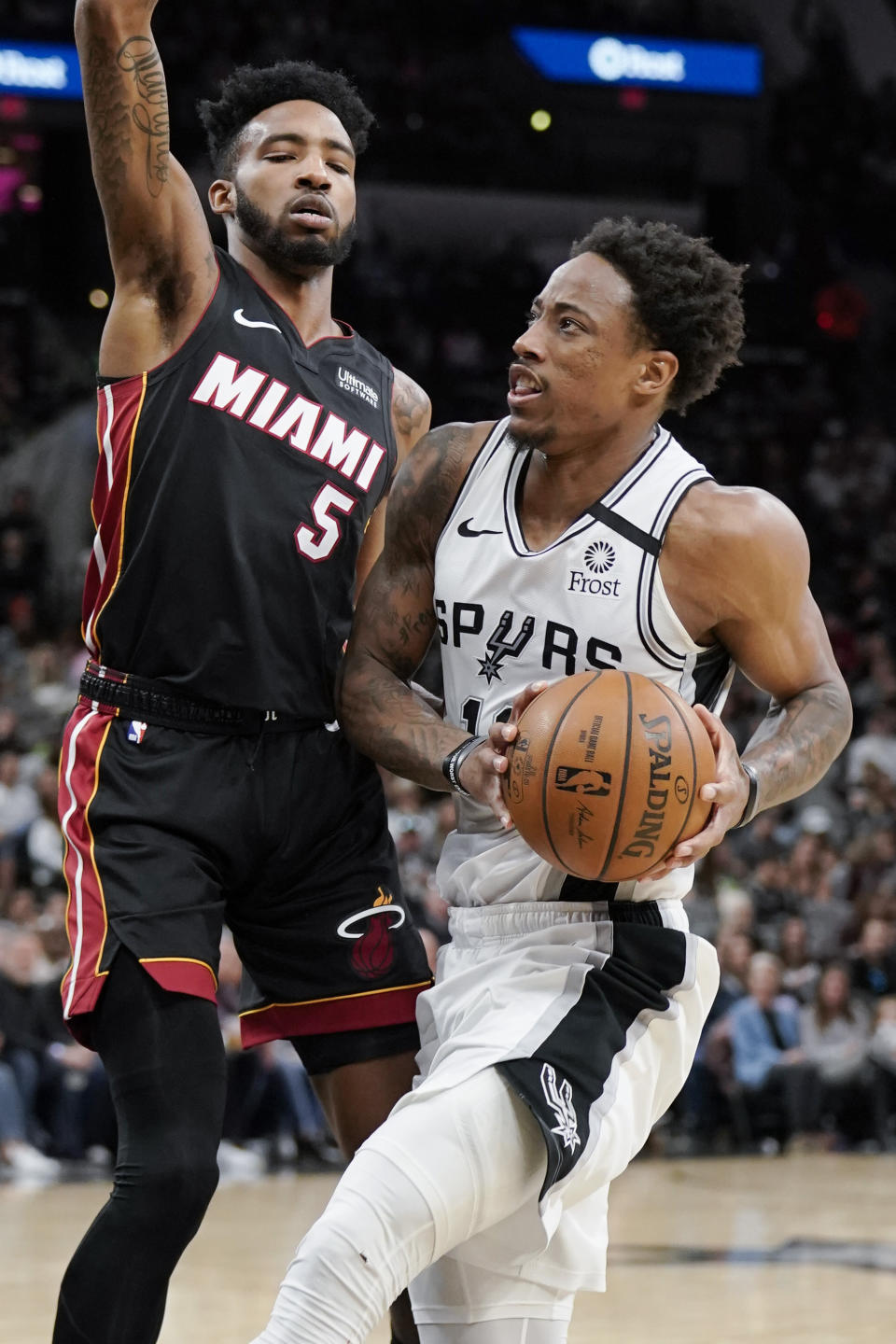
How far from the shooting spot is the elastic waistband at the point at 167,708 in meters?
3.41

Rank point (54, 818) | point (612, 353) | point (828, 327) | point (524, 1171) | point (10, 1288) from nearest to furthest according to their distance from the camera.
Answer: point (524, 1171)
point (612, 353)
point (10, 1288)
point (54, 818)
point (828, 327)

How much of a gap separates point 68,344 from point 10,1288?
12.0 metres

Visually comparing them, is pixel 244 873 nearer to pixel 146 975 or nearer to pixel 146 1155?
pixel 146 975

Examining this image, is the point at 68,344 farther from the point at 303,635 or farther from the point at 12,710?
the point at 303,635

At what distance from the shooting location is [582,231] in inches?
723

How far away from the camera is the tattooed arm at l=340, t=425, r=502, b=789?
11.4 feet

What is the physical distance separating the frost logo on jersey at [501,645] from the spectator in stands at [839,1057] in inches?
325

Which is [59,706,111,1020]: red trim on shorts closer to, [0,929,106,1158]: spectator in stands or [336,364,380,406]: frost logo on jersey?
[336,364,380,406]: frost logo on jersey

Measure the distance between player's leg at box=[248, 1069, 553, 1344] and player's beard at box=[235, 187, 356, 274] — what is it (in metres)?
1.66

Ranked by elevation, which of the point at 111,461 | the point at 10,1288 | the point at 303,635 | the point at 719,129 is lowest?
the point at 10,1288

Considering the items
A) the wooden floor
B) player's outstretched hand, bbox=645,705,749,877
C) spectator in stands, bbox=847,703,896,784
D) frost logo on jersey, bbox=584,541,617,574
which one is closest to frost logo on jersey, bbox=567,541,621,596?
frost logo on jersey, bbox=584,541,617,574

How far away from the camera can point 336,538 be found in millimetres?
3547

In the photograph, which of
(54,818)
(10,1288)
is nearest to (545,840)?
(10,1288)

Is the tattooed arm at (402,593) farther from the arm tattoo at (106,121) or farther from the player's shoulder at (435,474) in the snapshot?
the arm tattoo at (106,121)
